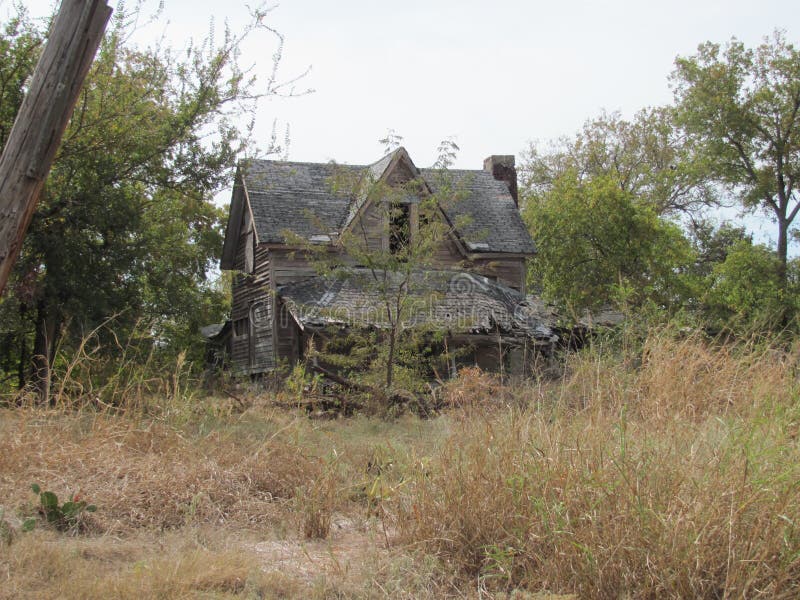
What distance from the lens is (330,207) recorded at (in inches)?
878

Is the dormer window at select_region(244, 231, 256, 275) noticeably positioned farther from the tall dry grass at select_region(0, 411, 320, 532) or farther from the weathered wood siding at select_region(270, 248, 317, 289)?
the tall dry grass at select_region(0, 411, 320, 532)

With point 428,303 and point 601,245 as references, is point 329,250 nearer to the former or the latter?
point 428,303

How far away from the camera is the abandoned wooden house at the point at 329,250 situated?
60.8ft

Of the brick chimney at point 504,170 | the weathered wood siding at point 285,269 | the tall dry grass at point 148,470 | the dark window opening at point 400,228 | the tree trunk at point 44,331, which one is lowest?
the tall dry grass at point 148,470

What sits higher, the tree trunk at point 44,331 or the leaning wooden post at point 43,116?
the leaning wooden post at point 43,116

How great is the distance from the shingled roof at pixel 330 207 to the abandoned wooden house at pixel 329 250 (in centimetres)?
3

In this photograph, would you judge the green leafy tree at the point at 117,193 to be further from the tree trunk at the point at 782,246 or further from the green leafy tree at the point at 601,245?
the tree trunk at the point at 782,246

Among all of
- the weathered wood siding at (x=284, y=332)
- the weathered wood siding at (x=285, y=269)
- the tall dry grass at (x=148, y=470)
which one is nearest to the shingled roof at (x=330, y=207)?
the weathered wood siding at (x=285, y=269)

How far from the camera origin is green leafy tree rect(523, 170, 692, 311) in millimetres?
28359

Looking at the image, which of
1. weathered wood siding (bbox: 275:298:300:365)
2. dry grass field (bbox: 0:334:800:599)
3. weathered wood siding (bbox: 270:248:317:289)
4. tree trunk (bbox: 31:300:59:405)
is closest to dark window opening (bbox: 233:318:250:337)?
weathered wood siding (bbox: 275:298:300:365)

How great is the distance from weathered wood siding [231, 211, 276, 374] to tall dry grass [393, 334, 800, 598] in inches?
658

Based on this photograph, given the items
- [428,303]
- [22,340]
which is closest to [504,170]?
[428,303]

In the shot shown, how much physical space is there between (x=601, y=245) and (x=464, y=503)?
84.4 ft


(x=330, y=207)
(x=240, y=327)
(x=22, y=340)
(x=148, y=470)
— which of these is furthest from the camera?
(x=240, y=327)
